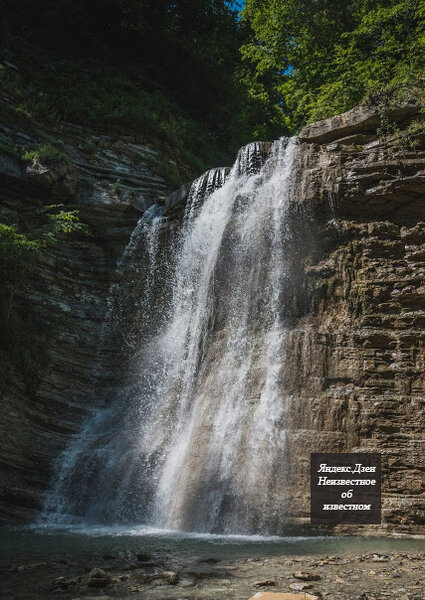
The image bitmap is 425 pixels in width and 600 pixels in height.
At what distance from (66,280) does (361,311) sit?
309 inches

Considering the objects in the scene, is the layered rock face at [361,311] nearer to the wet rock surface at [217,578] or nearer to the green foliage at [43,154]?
the wet rock surface at [217,578]

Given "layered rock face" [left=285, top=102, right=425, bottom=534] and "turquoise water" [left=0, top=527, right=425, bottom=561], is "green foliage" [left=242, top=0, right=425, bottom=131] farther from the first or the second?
Answer: "turquoise water" [left=0, top=527, right=425, bottom=561]

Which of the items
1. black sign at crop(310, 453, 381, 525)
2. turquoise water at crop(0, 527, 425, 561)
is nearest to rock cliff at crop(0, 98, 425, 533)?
black sign at crop(310, 453, 381, 525)

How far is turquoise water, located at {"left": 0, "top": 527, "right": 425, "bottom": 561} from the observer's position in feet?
20.7

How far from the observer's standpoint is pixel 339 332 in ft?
32.8

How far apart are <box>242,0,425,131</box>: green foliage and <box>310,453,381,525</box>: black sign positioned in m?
7.82

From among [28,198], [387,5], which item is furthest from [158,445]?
[387,5]

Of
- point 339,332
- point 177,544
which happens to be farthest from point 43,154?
point 177,544

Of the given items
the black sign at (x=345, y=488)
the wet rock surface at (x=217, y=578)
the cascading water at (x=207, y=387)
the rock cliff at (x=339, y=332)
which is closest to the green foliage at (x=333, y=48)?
the rock cliff at (x=339, y=332)

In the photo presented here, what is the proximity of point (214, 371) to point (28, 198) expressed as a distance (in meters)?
7.46

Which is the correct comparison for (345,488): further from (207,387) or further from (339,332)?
(207,387)

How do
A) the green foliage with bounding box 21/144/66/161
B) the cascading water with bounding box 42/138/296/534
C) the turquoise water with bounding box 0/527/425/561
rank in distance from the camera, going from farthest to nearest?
the green foliage with bounding box 21/144/66/161, the cascading water with bounding box 42/138/296/534, the turquoise water with bounding box 0/527/425/561

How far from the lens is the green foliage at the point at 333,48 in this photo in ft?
48.3

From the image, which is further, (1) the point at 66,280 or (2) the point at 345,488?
(1) the point at 66,280
